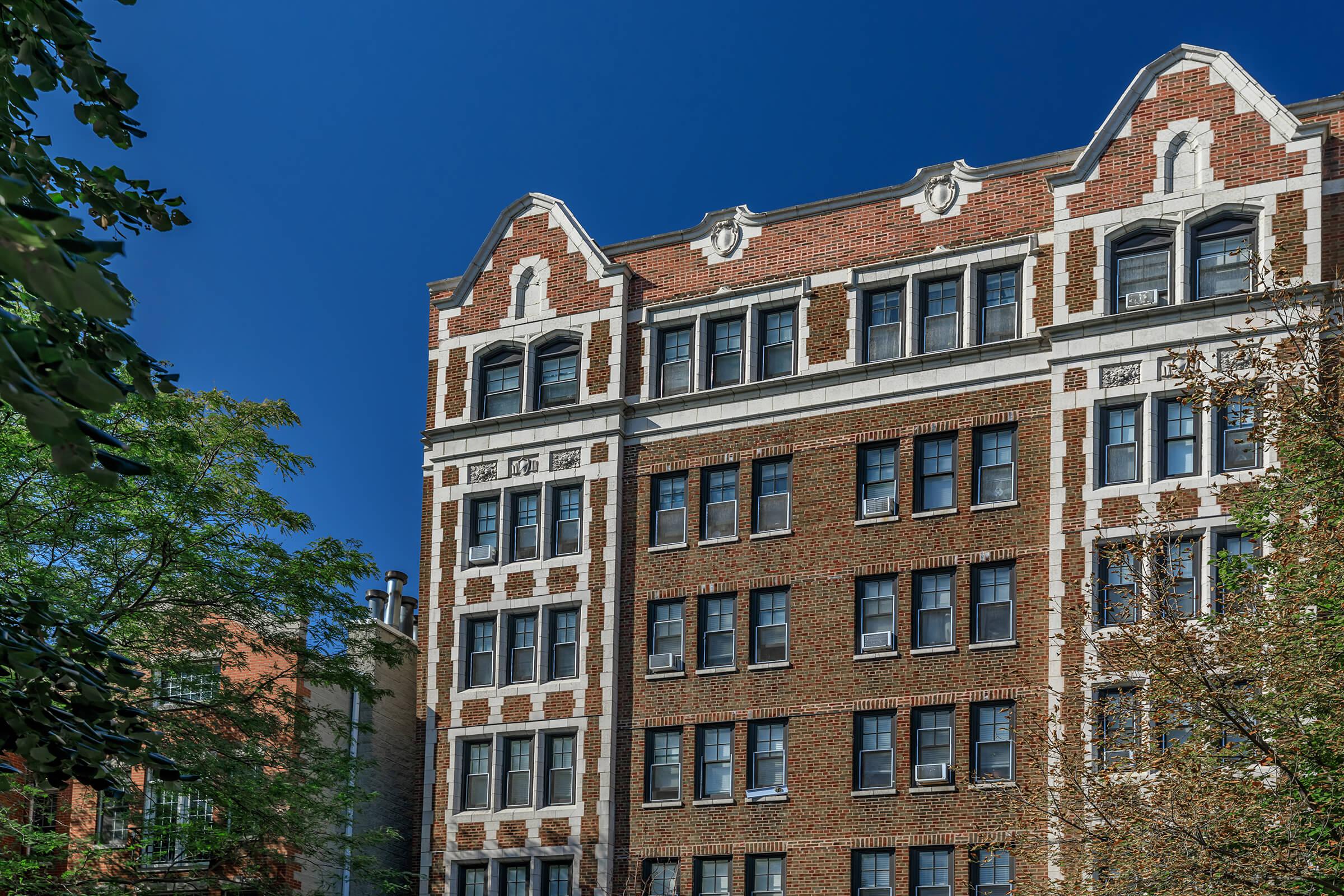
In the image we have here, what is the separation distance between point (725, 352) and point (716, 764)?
9.73 metres

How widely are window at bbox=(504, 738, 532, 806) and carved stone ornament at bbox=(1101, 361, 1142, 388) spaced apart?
15742 millimetres

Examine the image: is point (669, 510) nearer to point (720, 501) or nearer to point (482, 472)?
point (720, 501)

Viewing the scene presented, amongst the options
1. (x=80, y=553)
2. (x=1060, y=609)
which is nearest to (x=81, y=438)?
(x=80, y=553)

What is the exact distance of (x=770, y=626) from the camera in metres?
39.5

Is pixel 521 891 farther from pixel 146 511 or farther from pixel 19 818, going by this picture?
pixel 146 511

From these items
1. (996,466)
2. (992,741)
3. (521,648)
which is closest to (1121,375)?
(996,466)

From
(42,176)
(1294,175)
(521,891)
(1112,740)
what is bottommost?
(521,891)

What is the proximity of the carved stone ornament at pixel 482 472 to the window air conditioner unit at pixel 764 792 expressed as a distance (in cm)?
1035

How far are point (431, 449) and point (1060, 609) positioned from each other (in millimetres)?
17091

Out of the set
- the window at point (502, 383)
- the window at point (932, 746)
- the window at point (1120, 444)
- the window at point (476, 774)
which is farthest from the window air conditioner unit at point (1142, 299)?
the window at point (476, 774)

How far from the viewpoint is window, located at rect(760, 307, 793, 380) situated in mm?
41031

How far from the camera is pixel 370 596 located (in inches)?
2087

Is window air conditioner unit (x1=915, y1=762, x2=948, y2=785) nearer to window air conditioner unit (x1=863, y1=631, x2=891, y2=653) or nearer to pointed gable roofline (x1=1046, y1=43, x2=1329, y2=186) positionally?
window air conditioner unit (x1=863, y1=631, x2=891, y2=653)

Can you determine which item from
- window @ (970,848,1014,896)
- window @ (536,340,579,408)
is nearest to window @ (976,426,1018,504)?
window @ (970,848,1014,896)
